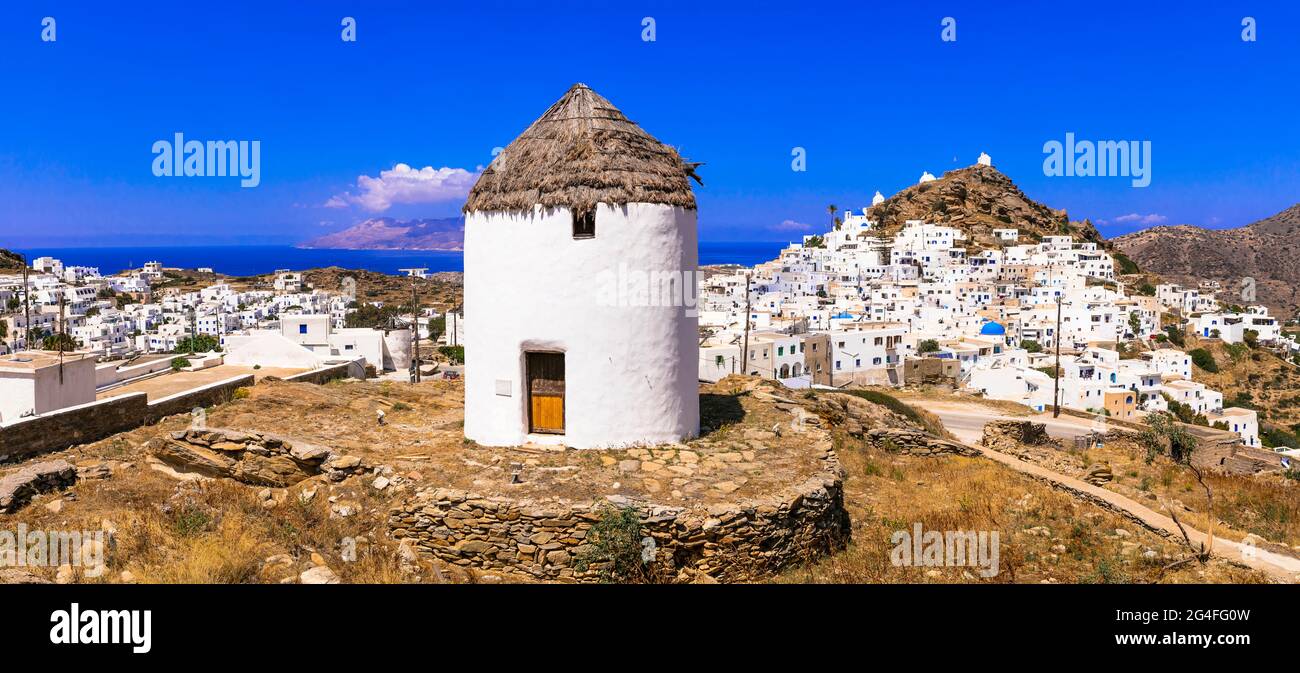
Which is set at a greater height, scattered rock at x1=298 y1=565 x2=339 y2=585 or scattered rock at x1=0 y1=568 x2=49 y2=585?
scattered rock at x1=0 y1=568 x2=49 y2=585

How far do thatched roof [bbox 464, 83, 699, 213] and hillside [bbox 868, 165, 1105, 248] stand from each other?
127 m

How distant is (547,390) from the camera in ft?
34.2

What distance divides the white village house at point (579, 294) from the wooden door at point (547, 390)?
0.01 metres

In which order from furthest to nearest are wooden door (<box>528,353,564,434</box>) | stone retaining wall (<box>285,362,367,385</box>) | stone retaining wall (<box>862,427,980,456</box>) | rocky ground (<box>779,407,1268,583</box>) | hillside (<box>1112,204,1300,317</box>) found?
hillside (<box>1112,204,1300,317</box>), stone retaining wall (<box>285,362,367,385</box>), stone retaining wall (<box>862,427,980,456</box>), wooden door (<box>528,353,564,434</box>), rocky ground (<box>779,407,1268,583</box>)

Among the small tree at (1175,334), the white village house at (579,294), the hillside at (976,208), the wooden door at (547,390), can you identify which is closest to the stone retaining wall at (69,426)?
the white village house at (579,294)

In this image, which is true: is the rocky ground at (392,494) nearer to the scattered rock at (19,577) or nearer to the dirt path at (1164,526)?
the scattered rock at (19,577)

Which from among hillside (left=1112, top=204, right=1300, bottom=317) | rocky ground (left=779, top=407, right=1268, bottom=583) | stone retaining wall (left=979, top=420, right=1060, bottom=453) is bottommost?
stone retaining wall (left=979, top=420, right=1060, bottom=453)

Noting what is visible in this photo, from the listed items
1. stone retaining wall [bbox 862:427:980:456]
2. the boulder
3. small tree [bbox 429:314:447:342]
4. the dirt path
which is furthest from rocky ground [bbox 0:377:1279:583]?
small tree [bbox 429:314:447:342]

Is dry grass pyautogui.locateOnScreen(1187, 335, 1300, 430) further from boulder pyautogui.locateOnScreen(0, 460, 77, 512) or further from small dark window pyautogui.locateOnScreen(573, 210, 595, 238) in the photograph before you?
boulder pyautogui.locateOnScreen(0, 460, 77, 512)

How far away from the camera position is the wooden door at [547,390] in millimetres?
10391

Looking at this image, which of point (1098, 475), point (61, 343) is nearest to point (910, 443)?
point (1098, 475)

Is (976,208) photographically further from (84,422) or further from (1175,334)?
(84,422)

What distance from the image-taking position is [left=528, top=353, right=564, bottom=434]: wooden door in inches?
409
